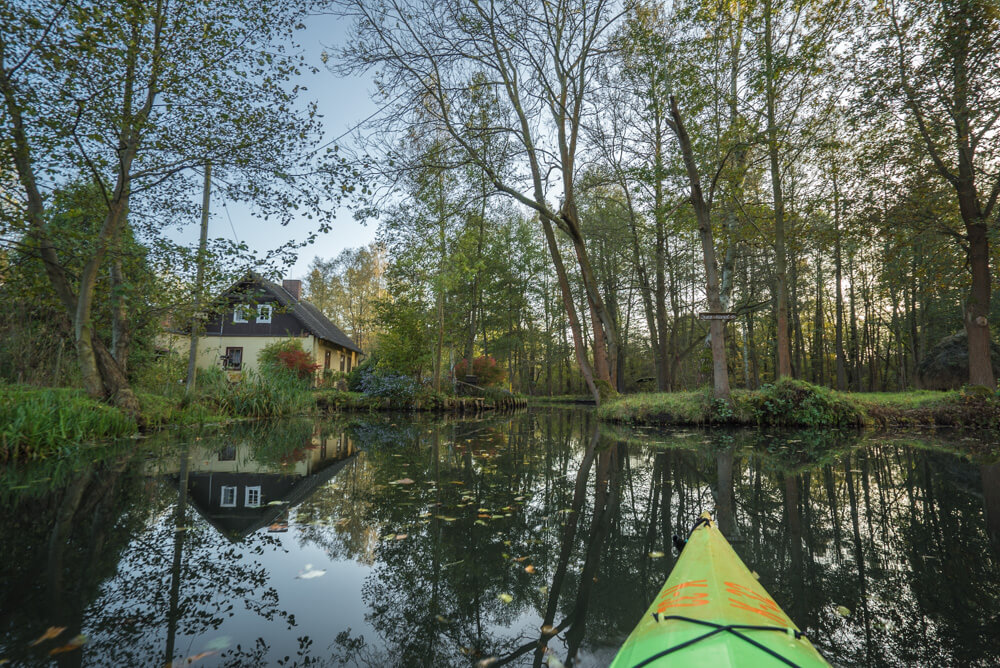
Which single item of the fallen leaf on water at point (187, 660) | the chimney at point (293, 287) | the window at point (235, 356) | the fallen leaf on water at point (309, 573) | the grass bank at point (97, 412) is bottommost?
the fallen leaf on water at point (309, 573)

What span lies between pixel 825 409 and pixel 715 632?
10.8 m

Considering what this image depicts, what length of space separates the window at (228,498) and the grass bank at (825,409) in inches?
373

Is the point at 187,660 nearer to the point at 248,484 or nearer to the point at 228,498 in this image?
the point at 228,498

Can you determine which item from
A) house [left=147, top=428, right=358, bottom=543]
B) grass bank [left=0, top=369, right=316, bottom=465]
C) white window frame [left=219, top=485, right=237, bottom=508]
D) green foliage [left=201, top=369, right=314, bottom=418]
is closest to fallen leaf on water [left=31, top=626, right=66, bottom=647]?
house [left=147, top=428, right=358, bottom=543]

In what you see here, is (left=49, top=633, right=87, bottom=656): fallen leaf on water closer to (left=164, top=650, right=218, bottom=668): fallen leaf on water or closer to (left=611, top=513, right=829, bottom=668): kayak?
(left=164, top=650, right=218, bottom=668): fallen leaf on water

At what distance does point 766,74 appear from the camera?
25.5ft

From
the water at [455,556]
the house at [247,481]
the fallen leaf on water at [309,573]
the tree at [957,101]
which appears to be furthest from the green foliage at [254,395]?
the tree at [957,101]

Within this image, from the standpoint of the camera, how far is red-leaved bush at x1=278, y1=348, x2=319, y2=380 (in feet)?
59.8

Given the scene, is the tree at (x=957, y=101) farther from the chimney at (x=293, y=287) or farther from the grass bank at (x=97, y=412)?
the chimney at (x=293, y=287)

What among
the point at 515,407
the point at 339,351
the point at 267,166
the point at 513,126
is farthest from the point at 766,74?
the point at 339,351

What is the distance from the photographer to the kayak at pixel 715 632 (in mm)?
1064

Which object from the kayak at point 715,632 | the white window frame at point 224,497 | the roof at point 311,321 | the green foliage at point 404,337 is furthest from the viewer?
the roof at point 311,321

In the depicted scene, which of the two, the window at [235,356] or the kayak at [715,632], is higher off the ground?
the window at [235,356]

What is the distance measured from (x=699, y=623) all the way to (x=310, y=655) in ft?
4.73
